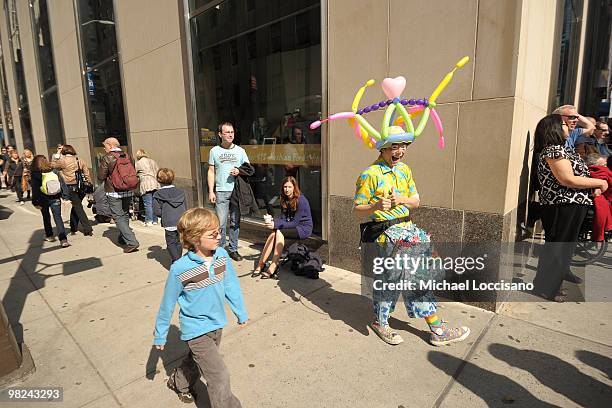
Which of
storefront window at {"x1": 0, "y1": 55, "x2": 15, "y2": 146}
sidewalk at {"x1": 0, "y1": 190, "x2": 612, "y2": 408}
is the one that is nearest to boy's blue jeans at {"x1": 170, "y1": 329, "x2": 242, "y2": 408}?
sidewalk at {"x1": 0, "y1": 190, "x2": 612, "y2": 408}

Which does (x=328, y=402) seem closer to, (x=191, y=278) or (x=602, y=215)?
(x=191, y=278)

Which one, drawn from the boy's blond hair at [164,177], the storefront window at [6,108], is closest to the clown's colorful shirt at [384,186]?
the boy's blond hair at [164,177]

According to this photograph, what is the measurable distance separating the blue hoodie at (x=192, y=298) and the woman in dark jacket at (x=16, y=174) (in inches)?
509

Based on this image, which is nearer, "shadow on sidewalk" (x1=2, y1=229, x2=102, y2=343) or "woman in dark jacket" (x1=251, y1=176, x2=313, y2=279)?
"shadow on sidewalk" (x1=2, y1=229, x2=102, y2=343)

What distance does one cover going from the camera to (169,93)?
294 inches

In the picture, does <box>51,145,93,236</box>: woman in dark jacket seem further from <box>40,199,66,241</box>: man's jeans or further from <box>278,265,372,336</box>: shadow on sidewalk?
<box>278,265,372,336</box>: shadow on sidewalk

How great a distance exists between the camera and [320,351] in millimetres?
2840

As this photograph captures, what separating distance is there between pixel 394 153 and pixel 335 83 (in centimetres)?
206

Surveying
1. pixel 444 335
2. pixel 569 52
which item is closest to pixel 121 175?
pixel 444 335

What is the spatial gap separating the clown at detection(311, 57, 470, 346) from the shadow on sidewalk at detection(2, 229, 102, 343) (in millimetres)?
3174

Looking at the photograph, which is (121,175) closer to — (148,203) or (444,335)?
(148,203)

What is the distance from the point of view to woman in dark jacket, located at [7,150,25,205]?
11883 millimetres

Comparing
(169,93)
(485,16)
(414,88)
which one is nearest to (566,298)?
(414,88)

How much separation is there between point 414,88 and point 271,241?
→ 241cm
